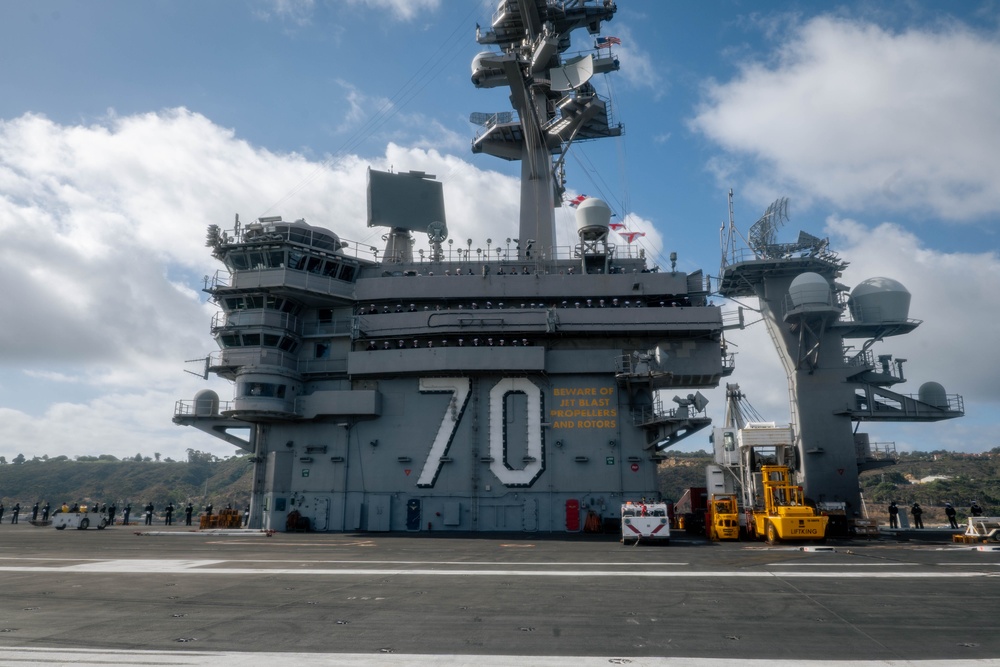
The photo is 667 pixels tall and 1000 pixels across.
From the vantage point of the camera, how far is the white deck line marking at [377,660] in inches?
329

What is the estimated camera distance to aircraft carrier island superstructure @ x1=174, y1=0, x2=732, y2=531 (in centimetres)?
3569

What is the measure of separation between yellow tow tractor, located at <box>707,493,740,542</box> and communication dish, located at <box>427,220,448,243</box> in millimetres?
23638

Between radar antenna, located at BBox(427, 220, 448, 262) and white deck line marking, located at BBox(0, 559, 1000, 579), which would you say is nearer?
white deck line marking, located at BBox(0, 559, 1000, 579)

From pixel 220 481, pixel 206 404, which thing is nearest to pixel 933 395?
pixel 206 404

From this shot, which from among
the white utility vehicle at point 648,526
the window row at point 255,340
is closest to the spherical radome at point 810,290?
the white utility vehicle at point 648,526

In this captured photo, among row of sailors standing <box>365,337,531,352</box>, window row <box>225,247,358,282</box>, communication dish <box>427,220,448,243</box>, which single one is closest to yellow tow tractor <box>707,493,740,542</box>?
row of sailors standing <box>365,337,531,352</box>

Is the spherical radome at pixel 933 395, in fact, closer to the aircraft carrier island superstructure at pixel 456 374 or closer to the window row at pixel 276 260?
the aircraft carrier island superstructure at pixel 456 374

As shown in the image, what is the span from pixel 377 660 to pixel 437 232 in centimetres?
3582

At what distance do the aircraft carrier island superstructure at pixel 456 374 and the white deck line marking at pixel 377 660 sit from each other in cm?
2643

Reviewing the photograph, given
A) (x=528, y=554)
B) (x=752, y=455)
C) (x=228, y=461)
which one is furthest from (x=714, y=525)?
(x=228, y=461)

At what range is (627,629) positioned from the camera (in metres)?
10.4

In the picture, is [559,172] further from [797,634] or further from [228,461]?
[228,461]

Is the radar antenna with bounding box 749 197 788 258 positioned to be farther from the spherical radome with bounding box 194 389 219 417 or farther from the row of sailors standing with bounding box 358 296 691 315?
the spherical radome with bounding box 194 389 219 417

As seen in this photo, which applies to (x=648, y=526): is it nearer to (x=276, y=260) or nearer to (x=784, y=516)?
(x=784, y=516)
